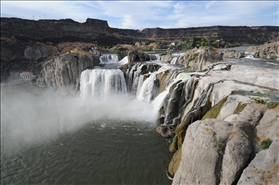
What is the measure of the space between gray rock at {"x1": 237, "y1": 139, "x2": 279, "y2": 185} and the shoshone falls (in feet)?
0.11

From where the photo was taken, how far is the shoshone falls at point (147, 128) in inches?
340

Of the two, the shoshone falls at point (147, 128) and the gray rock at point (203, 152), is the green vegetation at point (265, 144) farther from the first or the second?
the gray rock at point (203, 152)

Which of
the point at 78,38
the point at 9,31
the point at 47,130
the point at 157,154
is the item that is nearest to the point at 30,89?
the point at 47,130

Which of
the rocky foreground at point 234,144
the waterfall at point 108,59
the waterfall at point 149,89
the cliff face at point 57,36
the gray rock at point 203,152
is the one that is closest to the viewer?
the rocky foreground at point 234,144

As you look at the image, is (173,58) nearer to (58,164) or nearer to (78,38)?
(58,164)

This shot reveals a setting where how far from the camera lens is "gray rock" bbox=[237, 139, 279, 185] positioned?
679 centimetres

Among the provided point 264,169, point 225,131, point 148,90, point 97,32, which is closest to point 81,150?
point 148,90

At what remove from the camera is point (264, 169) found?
23.2 ft

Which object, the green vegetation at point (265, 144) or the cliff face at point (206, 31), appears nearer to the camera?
the green vegetation at point (265, 144)

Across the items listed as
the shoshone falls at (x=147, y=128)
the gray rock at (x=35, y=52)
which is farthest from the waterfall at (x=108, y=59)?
the gray rock at (x=35, y=52)

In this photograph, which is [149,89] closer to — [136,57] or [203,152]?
[136,57]

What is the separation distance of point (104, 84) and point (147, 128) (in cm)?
1456

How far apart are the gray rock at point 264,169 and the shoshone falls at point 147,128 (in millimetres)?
34

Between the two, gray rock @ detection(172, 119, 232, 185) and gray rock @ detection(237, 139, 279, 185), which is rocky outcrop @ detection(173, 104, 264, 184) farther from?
gray rock @ detection(237, 139, 279, 185)
